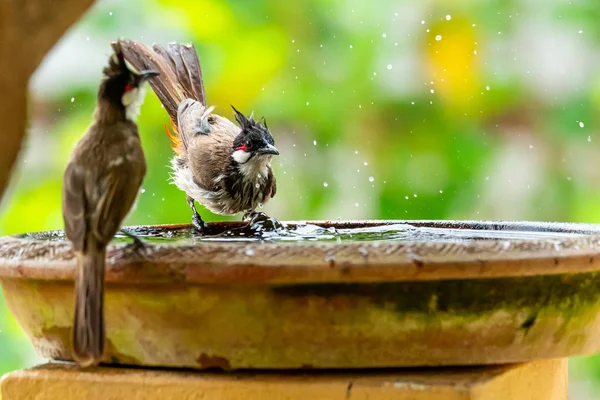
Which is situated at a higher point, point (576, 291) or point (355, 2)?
point (355, 2)

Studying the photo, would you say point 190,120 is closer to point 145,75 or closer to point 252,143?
point 252,143

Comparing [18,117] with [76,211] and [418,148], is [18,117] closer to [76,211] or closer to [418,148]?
[76,211]

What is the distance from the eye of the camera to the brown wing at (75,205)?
1.73 m

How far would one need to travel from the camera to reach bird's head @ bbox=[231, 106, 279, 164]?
11.3 ft

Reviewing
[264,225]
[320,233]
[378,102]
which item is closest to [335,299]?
[320,233]

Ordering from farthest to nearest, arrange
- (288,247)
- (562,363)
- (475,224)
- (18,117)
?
(475,224)
(562,363)
(288,247)
(18,117)

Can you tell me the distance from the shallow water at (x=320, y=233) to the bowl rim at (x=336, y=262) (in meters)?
0.63

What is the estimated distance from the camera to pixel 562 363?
2.21m

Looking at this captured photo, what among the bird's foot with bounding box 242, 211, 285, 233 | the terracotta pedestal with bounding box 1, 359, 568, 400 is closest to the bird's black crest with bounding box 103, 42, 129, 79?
the terracotta pedestal with bounding box 1, 359, 568, 400

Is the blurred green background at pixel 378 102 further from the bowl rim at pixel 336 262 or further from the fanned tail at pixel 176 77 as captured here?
the bowl rim at pixel 336 262

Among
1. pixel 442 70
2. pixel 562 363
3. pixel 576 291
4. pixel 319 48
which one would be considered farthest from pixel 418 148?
pixel 576 291

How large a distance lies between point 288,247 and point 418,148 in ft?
9.12

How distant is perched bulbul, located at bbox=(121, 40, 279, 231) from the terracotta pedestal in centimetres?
165

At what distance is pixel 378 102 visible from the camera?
173 inches
